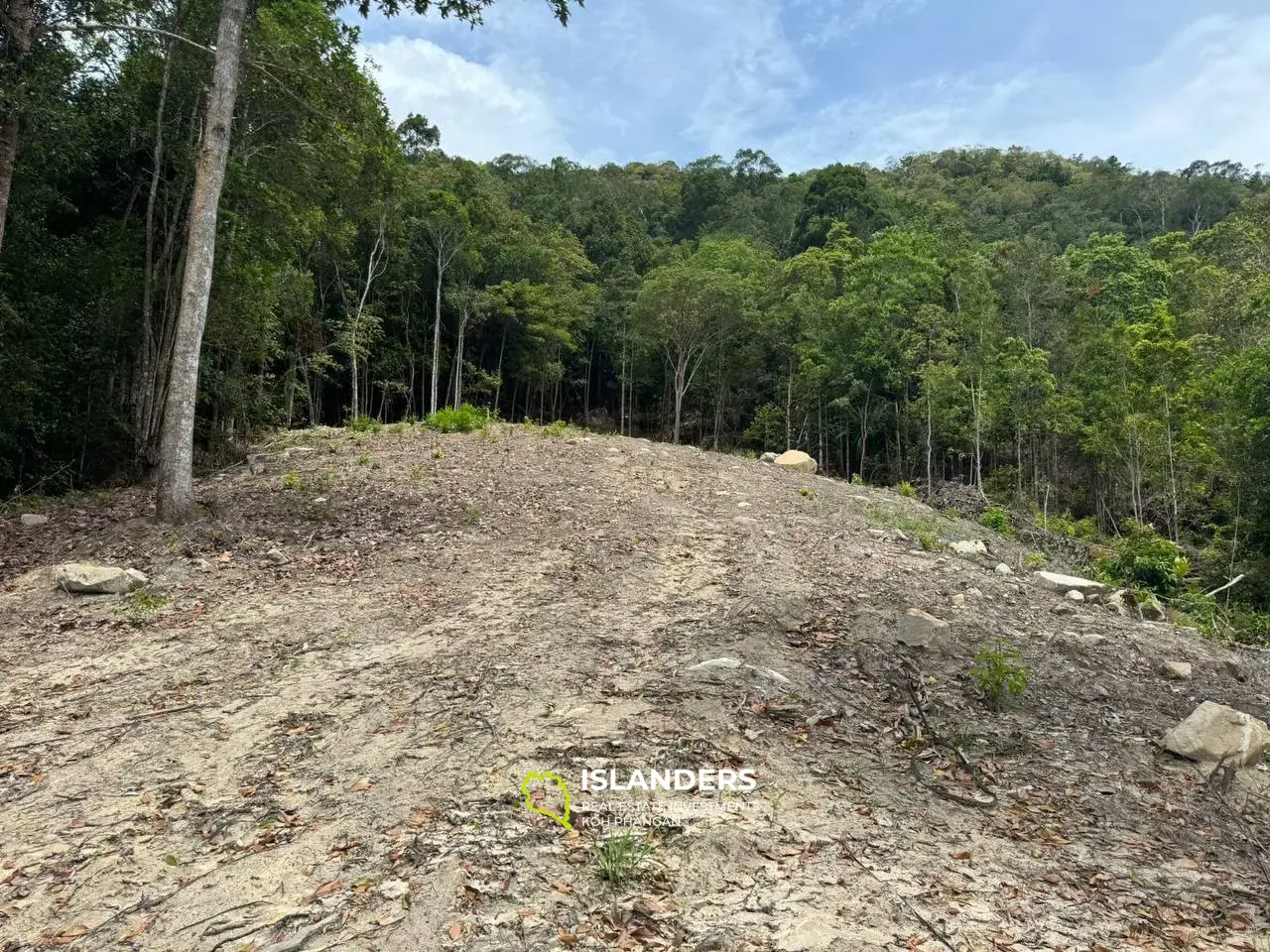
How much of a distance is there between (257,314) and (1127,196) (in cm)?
6153

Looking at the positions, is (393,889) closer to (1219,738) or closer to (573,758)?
(573,758)

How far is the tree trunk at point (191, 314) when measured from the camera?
731cm

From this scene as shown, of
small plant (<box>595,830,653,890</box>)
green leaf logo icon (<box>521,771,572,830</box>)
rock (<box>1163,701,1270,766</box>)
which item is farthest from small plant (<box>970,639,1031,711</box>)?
green leaf logo icon (<box>521,771,572,830</box>)

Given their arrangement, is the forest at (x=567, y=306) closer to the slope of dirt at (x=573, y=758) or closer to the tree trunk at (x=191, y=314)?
the tree trunk at (x=191, y=314)

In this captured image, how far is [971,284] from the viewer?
2384 cm

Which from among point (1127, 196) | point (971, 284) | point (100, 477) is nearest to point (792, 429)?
point (971, 284)

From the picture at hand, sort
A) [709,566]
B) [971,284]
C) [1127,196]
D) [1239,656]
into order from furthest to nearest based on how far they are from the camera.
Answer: [1127,196], [971,284], [709,566], [1239,656]

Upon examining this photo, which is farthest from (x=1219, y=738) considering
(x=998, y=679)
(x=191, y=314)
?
(x=191, y=314)

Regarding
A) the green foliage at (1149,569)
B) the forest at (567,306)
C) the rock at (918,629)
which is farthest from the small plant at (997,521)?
the rock at (918,629)

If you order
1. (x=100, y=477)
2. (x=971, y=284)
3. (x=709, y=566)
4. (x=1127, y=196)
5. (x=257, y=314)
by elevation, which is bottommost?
(x=709, y=566)

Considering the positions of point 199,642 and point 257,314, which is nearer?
point 199,642

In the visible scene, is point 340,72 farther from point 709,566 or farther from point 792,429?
point 792,429

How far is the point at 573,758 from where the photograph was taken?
10.9 ft

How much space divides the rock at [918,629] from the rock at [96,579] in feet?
20.0
